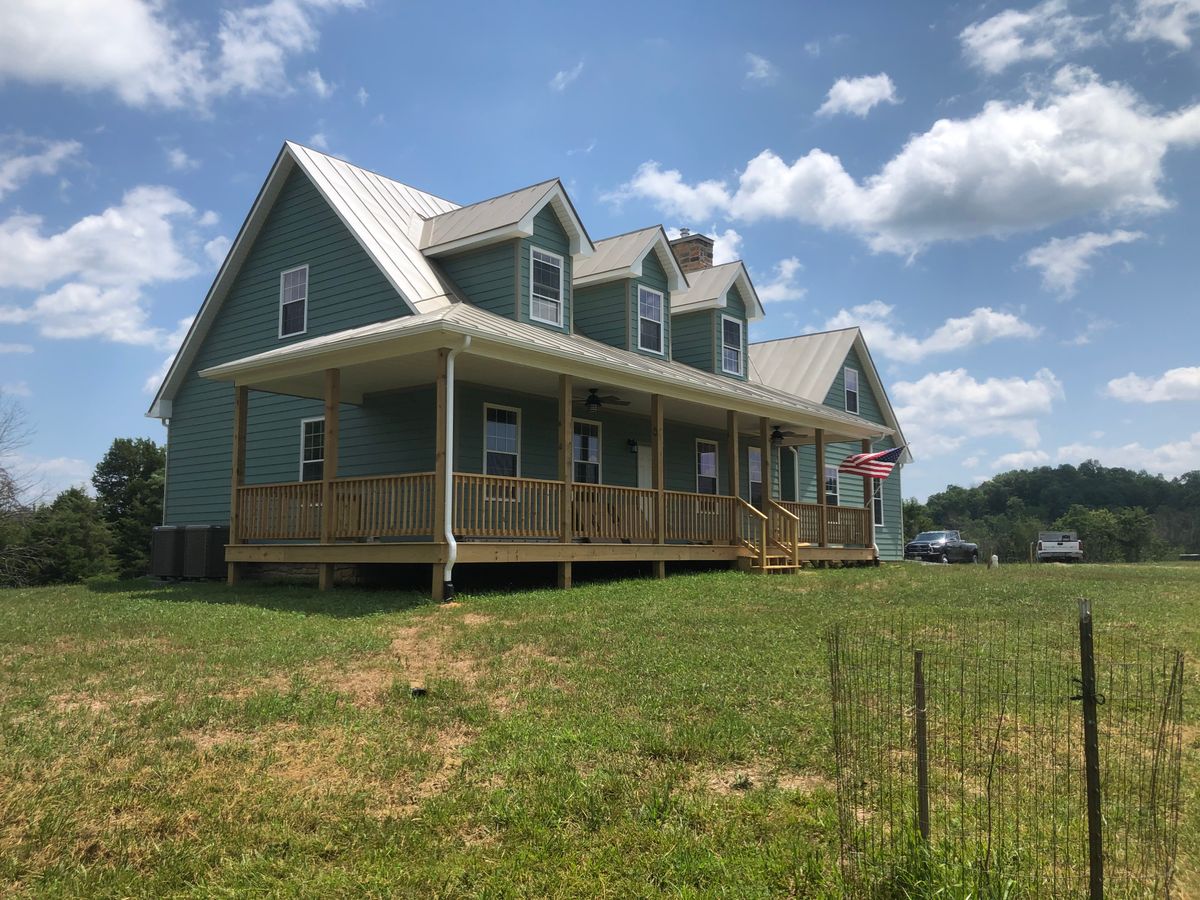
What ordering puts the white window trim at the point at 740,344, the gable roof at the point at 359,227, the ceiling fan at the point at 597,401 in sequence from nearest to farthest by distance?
1. the gable roof at the point at 359,227
2. the ceiling fan at the point at 597,401
3. the white window trim at the point at 740,344

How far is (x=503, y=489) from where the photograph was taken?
13727 mm

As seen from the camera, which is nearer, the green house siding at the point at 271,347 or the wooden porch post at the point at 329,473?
the wooden porch post at the point at 329,473

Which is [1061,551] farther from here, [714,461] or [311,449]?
[311,449]

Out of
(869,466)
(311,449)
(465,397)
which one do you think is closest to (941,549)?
(869,466)

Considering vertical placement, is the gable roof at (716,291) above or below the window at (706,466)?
above

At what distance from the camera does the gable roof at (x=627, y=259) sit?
19.4 m

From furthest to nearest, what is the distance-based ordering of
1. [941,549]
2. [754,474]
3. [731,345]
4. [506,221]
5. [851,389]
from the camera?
1. [941,549]
2. [851,389]
3. [754,474]
4. [731,345]
5. [506,221]

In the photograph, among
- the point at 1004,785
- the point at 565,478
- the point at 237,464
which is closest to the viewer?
the point at 1004,785

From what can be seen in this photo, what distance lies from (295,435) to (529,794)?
14.4 meters

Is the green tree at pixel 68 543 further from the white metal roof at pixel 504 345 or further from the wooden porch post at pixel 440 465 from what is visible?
the wooden porch post at pixel 440 465

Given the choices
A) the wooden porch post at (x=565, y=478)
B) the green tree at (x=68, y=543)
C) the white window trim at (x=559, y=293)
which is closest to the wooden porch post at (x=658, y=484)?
the wooden porch post at (x=565, y=478)

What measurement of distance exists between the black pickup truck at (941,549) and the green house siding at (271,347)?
27.6 m

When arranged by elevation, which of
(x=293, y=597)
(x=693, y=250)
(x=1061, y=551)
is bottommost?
(x=293, y=597)

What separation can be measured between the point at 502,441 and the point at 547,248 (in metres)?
3.69
